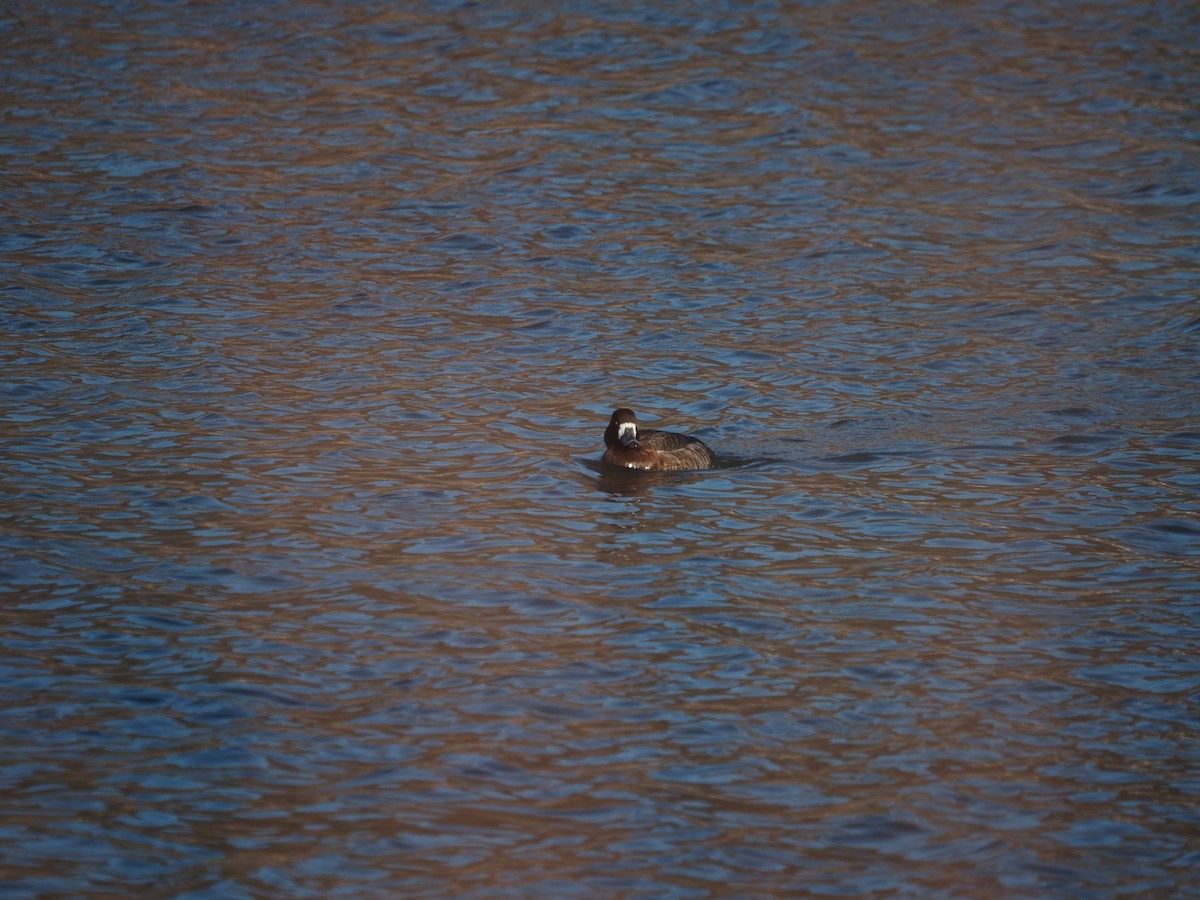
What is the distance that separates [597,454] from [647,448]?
0.64 m

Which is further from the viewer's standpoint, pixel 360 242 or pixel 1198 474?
pixel 360 242

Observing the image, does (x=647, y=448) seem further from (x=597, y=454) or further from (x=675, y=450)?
(x=597, y=454)

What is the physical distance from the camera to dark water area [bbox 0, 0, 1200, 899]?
7.57 meters

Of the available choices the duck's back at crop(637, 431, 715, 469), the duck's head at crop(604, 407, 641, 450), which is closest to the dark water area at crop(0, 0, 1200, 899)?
the duck's back at crop(637, 431, 715, 469)

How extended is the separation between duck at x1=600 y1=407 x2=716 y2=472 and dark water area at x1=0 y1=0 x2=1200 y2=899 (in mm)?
195

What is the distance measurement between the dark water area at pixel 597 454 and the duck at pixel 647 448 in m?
0.20

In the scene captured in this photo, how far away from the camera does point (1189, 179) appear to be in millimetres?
18141

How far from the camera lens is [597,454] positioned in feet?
40.9

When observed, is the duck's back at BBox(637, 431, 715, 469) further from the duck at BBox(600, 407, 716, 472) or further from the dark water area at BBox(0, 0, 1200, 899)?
the dark water area at BBox(0, 0, 1200, 899)

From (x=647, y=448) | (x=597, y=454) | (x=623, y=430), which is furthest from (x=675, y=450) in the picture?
(x=597, y=454)

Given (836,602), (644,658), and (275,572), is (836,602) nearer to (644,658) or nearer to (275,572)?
(644,658)

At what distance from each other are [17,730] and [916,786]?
4491 mm

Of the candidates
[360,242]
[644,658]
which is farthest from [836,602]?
[360,242]

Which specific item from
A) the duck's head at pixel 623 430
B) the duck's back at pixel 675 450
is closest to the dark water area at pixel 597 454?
the duck's back at pixel 675 450
